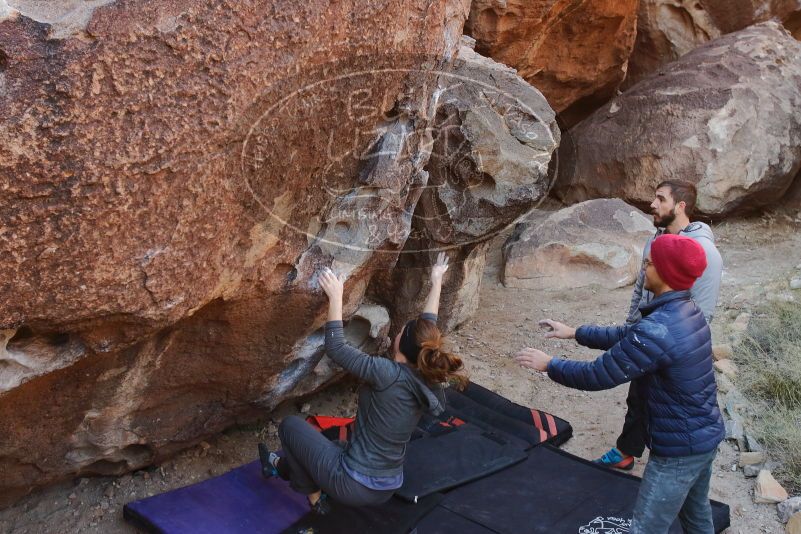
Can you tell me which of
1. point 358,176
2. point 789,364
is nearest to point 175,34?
point 358,176

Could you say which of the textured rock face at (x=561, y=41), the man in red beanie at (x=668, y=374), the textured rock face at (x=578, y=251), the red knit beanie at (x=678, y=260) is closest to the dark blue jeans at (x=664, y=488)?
the man in red beanie at (x=668, y=374)

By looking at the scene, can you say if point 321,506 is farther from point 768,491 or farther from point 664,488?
point 768,491

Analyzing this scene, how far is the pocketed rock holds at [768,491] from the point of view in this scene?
3.17 m

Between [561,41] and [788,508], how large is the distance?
4487 mm

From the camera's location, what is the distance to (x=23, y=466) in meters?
2.86

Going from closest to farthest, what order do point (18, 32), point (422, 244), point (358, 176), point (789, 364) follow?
point (18, 32)
point (358, 176)
point (789, 364)
point (422, 244)

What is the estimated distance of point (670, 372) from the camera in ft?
7.93

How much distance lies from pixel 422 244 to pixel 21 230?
2.50 meters

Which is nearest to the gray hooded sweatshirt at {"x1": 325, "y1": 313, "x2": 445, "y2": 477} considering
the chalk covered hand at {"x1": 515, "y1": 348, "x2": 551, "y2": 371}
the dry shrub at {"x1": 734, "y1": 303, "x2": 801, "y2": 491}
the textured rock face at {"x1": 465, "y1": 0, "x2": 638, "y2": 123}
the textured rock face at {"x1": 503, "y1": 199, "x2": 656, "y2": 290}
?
the chalk covered hand at {"x1": 515, "y1": 348, "x2": 551, "y2": 371}

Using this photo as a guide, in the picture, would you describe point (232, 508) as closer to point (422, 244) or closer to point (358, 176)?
point (358, 176)

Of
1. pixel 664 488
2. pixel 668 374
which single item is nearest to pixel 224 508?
pixel 664 488

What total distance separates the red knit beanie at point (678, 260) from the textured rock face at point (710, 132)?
4.35 meters

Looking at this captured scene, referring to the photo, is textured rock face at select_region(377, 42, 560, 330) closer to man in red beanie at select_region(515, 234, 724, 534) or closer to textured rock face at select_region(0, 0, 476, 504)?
textured rock face at select_region(0, 0, 476, 504)

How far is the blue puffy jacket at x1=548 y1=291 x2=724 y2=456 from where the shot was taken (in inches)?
93.8
